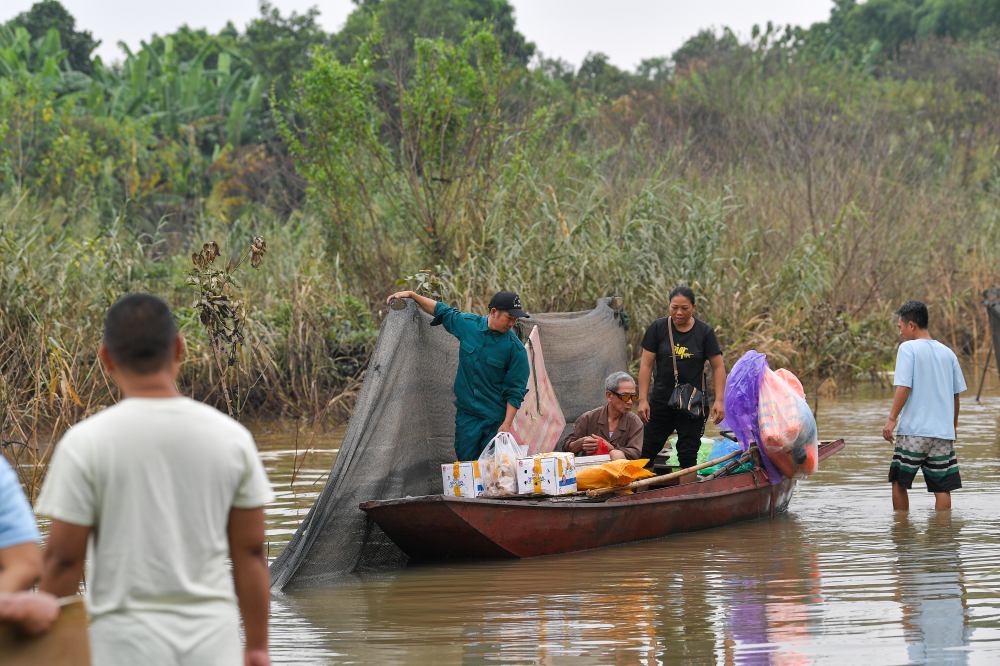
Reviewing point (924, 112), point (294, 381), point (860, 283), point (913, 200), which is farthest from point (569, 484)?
point (924, 112)

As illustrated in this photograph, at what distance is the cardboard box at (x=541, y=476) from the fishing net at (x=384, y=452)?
2.48 feet

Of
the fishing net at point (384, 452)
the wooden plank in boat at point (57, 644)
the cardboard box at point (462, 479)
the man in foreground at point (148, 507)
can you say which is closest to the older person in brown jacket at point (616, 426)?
the fishing net at point (384, 452)

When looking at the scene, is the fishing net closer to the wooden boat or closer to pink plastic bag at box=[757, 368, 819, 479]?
the wooden boat

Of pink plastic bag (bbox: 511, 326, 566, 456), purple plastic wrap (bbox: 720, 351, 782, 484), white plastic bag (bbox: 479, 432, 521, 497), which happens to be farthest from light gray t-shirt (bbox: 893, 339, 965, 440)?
white plastic bag (bbox: 479, 432, 521, 497)

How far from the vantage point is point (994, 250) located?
20.0 meters

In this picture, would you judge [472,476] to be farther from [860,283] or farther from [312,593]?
[860,283]

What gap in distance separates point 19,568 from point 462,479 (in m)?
4.74

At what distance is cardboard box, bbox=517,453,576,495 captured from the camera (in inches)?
284

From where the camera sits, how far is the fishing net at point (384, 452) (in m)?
6.56

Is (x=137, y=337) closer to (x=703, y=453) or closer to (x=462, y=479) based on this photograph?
(x=462, y=479)

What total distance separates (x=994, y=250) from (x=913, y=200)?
8.07ft

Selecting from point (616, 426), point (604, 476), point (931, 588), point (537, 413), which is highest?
point (537, 413)

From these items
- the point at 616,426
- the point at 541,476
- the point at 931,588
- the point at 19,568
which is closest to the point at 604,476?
the point at 541,476

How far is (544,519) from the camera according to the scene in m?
6.98
